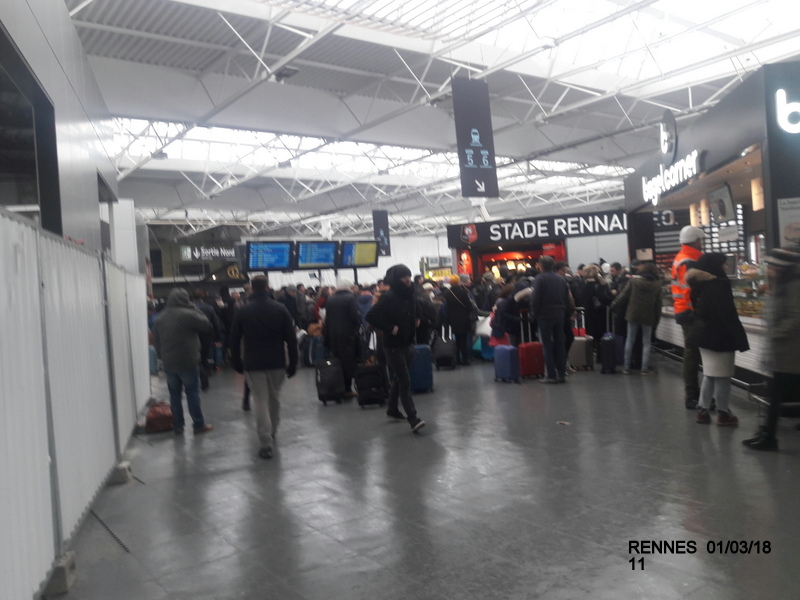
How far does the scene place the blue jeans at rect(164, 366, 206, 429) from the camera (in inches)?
326

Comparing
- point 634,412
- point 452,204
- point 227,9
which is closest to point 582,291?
point 634,412

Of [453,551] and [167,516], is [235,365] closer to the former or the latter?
[167,516]

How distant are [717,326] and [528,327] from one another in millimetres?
5553

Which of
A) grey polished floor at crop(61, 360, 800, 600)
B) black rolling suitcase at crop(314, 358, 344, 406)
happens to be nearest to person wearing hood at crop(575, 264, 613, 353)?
grey polished floor at crop(61, 360, 800, 600)

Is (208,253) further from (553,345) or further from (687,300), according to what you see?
(687,300)

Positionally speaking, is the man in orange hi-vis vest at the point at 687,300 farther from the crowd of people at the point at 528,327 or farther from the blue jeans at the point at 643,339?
the blue jeans at the point at 643,339

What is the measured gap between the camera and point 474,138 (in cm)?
1377

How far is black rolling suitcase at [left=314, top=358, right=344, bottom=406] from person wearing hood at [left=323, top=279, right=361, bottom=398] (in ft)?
0.33

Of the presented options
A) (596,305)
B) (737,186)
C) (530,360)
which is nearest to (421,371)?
(530,360)

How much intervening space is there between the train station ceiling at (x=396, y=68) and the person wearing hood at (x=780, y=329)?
896cm

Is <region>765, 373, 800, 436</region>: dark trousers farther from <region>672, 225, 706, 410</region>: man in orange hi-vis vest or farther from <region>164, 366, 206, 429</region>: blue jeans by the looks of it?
<region>164, 366, 206, 429</region>: blue jeans

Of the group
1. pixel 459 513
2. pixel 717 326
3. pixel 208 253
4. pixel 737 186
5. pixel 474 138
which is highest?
pixel 474 138

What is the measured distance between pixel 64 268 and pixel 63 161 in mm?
2764

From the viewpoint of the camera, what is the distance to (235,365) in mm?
6996
